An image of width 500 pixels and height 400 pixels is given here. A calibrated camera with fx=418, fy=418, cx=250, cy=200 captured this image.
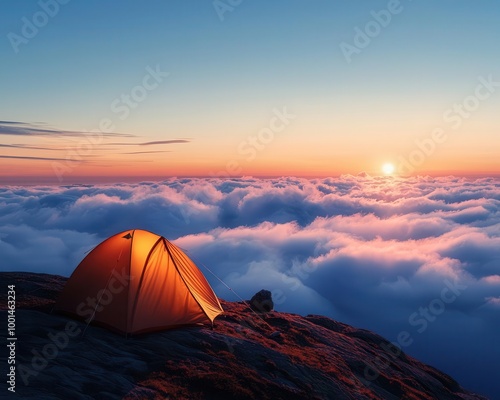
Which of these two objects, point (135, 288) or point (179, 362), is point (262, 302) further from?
point (179, 362)

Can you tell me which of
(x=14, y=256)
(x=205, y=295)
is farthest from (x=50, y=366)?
(x=14, y=256)

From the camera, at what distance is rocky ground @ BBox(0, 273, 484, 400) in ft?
41.0

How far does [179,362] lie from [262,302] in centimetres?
1588

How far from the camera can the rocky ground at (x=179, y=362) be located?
12.5 metres

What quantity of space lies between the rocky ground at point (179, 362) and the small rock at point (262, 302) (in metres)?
2.93

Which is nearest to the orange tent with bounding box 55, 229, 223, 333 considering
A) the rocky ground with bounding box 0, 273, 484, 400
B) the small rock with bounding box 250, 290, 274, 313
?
the rocky ground with bounding box 0, 273, 484, 400

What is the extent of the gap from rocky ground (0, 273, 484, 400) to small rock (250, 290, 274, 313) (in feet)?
9.61

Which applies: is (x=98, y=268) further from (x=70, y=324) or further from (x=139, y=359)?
(x=139, y=359)

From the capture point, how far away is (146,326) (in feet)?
53.8

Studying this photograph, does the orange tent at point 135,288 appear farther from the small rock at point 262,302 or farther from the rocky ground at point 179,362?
the small rock at point 262,302

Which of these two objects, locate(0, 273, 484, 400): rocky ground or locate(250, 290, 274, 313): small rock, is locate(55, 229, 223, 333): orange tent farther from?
locate(250, 290, 274, 313): small rock

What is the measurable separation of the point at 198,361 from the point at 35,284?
11.4 meters

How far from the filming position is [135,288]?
54.0ft

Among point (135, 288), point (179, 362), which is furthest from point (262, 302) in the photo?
point (179, 362)
